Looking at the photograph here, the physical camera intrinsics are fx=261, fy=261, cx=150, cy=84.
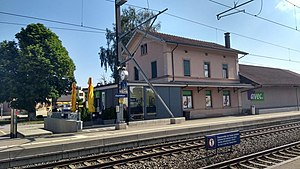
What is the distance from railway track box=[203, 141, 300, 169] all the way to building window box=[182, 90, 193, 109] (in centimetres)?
1512

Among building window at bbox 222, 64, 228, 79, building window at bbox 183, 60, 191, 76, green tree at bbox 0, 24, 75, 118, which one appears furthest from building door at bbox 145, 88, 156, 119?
green tree at bbox 0, 24, 75, 118

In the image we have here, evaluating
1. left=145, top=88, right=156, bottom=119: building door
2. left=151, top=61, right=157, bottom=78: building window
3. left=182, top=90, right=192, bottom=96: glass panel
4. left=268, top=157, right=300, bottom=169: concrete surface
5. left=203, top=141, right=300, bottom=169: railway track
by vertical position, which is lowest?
left=203, top=141, right=300, bottom=169: railway track

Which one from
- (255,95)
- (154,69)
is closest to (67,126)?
(154,69)

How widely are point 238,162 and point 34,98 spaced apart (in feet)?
92.3

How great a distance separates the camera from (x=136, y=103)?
19750mm

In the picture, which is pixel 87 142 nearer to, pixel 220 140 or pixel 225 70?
pixel 220 140

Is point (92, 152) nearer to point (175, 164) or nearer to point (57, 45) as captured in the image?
point (175, 164)

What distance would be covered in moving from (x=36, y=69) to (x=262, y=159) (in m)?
28.8

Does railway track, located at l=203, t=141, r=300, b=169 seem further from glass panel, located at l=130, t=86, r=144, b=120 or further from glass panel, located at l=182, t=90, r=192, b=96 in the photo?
glass panel, located at l=182, t=90, r=192, b=96

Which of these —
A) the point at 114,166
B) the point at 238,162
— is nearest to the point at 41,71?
the point at 114,166

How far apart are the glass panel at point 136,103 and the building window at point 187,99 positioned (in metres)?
6.55

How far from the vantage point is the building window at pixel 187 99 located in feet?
83.1

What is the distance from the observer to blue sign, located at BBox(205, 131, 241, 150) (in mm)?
9406

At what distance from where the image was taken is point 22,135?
14.5 metres
